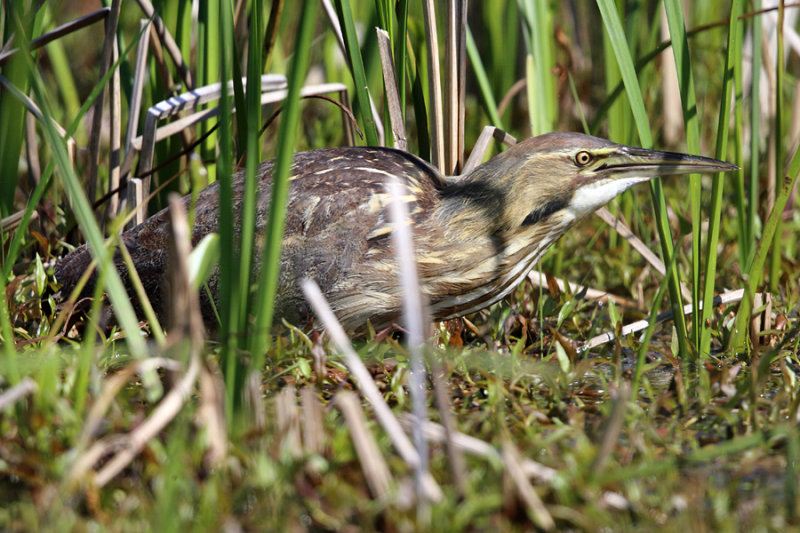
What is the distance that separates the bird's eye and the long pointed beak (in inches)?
1.0

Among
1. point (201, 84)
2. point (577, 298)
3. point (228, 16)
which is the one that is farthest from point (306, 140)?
point (228, 16)

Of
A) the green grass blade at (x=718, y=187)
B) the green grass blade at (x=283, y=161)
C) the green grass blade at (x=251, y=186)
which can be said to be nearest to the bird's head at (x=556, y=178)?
the green grass blade at (x=718, y=187)

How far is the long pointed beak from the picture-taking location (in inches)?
83.0

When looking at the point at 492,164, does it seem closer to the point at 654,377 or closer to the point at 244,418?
the point at 654,377

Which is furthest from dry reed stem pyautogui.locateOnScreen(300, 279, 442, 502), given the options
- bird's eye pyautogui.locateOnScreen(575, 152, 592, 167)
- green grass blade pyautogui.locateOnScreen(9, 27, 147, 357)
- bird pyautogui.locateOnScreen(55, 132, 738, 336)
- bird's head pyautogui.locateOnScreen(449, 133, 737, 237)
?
bird's eye pyautogui.locateOnScreen(575, 152, 592, 167)

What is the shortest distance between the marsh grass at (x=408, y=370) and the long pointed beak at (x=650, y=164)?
48 mm

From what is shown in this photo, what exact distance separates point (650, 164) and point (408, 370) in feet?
2.44

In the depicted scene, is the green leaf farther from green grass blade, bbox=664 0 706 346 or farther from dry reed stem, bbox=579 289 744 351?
green grass blade, bbox=664 0 706 346

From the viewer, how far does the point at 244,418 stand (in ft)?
5.18

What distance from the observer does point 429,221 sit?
7.50ft

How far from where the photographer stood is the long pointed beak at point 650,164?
211cm

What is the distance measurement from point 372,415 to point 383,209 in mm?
546

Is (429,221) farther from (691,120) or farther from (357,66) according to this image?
(691,120)

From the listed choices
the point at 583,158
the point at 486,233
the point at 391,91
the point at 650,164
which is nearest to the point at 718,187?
the point at 650,164
